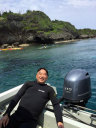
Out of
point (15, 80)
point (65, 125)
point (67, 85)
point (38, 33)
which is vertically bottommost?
point (15, 80)

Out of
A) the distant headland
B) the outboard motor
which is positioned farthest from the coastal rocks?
the outboard motor

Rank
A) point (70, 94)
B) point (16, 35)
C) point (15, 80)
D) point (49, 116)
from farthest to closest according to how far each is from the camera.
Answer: point (16, 35) < point (15, 80) < point (70, 94) < point (49, 116)

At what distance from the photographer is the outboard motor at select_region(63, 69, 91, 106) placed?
172 inches

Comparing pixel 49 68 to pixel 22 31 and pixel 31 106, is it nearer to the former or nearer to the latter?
pixel 31 106

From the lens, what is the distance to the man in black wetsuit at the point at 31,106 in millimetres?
3259

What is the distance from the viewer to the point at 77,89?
439cm

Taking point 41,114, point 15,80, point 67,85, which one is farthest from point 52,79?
point 41,114

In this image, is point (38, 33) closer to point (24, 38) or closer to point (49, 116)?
point (24, 38)

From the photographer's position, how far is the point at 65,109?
13.2ft

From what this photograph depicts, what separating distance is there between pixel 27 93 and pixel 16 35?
57128 millimetres

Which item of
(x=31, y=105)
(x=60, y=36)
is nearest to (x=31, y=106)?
(x=31, y=105)

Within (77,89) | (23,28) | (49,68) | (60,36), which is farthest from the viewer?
(60,36)

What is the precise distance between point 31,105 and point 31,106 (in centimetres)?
2

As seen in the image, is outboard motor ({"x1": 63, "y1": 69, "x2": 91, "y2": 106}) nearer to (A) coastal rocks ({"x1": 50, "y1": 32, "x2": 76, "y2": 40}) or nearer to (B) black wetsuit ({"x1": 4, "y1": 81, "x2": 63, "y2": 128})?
(B) black wetsuit ({"x1": 4, "y1": 81, "x2": 63, "y2": 128})
